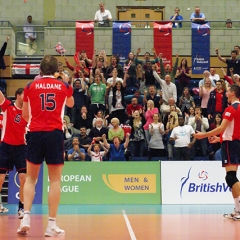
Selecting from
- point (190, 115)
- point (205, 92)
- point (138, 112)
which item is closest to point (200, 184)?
point (190, 115)

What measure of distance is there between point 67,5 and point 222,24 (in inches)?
271

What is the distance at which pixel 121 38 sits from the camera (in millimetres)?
22203

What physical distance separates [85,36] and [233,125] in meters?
13.2

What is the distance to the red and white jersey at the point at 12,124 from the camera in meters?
10.2

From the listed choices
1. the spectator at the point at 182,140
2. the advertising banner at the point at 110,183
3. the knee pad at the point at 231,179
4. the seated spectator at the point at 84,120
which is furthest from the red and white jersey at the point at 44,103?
the seated spectator at the point at 84,120

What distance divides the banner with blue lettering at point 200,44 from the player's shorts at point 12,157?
12.9 m

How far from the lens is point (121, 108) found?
17.5m

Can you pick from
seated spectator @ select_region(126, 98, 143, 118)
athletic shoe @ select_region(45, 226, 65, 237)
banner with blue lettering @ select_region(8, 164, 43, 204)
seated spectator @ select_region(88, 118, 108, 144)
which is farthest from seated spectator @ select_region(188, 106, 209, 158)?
athletic shoe @ select_region(45, 226, 65, 237)

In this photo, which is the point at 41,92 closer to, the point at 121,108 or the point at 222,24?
the point at 121,108

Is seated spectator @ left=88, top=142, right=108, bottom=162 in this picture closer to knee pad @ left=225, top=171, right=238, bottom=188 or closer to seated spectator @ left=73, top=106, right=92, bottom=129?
seated spectator @ left=73, top=106, right=92, bottom=129

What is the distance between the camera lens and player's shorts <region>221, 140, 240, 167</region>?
32.6ft

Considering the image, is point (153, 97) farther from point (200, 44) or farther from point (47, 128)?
point (47, 128)

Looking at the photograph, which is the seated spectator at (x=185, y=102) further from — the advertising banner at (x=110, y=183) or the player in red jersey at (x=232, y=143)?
the player in red jersey at (x=232, y=143)

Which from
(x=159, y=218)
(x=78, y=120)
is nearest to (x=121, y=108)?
(x=78, y=120)
